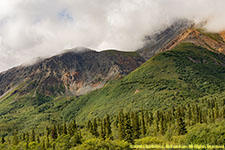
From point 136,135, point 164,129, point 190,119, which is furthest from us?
point 190,119

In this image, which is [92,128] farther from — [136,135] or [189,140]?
[189,140]

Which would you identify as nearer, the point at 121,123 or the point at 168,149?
the point at 168,149

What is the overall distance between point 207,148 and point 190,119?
→ 95.6 metres

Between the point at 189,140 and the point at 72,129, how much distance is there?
7792 centimetres

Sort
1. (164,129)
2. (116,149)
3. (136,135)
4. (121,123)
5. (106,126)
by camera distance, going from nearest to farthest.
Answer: (116,149), (121,123), (136,135), (106,126), (164,129)

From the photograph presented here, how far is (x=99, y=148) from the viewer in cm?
6881

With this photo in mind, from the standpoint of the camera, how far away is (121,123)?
4296 inches

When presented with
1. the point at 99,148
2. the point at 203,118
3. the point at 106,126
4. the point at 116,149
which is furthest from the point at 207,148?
the point at 203,118

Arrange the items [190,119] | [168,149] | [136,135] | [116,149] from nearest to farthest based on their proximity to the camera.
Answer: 1. [168,149]
2. [116,149]
3. [136,135]
4. [190,119]

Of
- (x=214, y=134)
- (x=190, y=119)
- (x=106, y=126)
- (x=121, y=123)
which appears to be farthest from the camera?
(x=190, y=119)

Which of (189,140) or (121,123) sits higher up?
(121,123)

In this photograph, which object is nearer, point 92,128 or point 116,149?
point 116,149

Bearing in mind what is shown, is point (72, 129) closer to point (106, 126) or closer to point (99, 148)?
point (106, 126)

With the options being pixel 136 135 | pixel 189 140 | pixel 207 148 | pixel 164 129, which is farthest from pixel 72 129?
pixel 207 148
